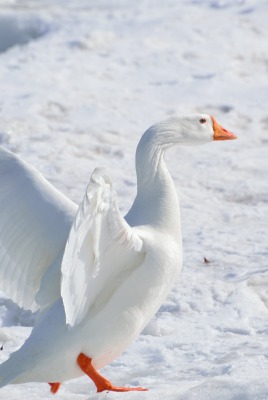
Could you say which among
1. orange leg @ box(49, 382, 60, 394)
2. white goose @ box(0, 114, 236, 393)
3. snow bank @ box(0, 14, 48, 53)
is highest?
white goose @ box(0, 114, 236, 393)

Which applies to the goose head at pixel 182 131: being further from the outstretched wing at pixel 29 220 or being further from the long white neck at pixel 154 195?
the outstretched wing at pixel 29 220

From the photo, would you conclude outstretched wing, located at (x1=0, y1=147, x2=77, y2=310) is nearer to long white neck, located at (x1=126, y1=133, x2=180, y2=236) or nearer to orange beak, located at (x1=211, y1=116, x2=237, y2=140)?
long white neck, located at (x1=126, y1=133, x2=180, y2=236)

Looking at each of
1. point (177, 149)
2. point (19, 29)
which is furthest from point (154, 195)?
point (19, 29)

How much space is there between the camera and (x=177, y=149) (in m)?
8.92

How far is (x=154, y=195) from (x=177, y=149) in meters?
4.11

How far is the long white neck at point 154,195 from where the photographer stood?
475 cm

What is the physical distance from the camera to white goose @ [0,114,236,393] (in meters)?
4.23

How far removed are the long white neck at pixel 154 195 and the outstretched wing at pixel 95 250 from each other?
0.30 meters

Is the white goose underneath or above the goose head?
underneath

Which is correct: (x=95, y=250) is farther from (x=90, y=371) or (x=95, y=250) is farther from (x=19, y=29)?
(x=19, y=29)

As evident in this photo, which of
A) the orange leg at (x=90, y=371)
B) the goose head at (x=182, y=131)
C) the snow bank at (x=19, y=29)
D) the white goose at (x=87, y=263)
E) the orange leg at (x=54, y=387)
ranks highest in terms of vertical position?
the goose head at (x=182, y=131)

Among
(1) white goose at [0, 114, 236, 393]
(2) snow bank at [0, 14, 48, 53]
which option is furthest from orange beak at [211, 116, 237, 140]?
(2) snow bank at [0, 14, 48, 53]

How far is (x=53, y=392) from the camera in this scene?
4.85 metres

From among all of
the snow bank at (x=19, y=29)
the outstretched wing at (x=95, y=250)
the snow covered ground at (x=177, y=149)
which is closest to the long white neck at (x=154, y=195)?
the outstretched wing at (x=95, y=250)
